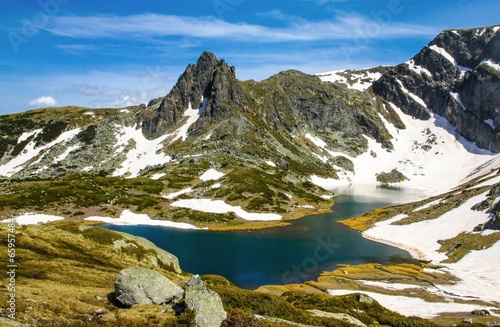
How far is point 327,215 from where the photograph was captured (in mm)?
133125

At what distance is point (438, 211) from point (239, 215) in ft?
193

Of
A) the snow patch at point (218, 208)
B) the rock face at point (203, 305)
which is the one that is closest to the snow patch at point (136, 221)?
the snow patch at point (218, 208)

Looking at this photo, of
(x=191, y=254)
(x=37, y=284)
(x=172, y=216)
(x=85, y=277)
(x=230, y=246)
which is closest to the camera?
(x=37, y=284)

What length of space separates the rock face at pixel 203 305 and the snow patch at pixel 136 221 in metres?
91.5

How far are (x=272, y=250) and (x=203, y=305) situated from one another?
63867mm

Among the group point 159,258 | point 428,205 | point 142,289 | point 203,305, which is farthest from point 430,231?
point 203,305

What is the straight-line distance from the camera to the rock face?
72.2ft

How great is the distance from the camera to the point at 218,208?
129 meters

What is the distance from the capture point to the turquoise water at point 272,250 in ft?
226

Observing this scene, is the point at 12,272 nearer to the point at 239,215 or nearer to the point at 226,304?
the point at 226,304

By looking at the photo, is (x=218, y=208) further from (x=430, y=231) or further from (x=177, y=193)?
(x=430, y=231)

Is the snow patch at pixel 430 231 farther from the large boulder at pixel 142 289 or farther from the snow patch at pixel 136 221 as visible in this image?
the large boulder at pixel 142 289

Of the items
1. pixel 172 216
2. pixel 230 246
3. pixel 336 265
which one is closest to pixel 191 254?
pixel 230 246

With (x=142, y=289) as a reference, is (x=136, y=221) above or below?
below
